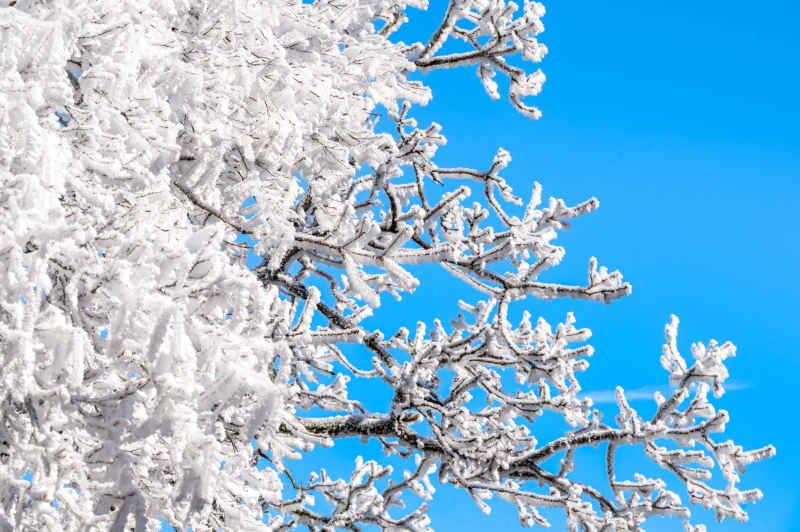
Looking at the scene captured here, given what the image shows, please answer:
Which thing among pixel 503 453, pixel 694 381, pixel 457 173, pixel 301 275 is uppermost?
pixel 457 173

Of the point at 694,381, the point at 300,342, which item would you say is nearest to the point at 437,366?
the point at 694,381

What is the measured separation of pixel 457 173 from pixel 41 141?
14.9ft

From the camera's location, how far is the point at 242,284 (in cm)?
314

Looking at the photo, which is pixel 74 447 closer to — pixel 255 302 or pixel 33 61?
pixel 255 302

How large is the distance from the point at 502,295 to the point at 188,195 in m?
2.09

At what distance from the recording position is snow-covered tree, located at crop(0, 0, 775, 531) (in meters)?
2.97

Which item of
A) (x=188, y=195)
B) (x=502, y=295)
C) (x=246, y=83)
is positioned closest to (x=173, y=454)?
(x=188, y=195)

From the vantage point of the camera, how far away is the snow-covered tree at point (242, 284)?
9.76 ft

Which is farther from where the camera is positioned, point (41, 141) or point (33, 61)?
point (33, 61)

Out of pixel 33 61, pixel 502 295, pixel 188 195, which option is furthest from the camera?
pixel 502 295

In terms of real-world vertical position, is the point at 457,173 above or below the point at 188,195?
above

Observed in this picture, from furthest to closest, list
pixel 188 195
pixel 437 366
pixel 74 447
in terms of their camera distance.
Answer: pixel 437 366
pixel 188 195
pixel 74 447

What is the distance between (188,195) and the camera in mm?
4406

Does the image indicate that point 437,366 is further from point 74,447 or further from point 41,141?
point 41,141
